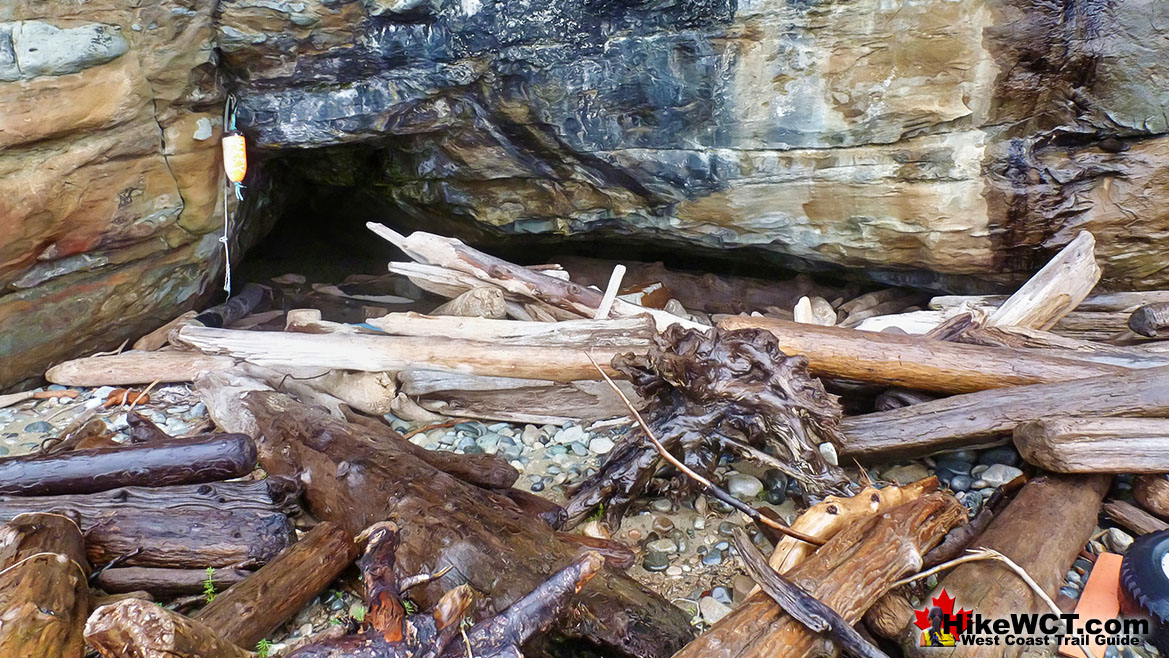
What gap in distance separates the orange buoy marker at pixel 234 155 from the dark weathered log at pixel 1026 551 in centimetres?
528

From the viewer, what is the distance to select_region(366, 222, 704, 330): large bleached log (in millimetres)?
5387

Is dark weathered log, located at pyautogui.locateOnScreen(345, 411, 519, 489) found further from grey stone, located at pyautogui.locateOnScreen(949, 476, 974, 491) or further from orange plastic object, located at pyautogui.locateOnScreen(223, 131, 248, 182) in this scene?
orange plastic object, located at pyautogui.locateOnScreen(223, 131, 248, 182)

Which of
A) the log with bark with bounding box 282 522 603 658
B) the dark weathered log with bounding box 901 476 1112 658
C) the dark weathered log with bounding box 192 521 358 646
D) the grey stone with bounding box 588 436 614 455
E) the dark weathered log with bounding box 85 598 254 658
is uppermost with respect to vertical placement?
the dark weathered log with bounding box 85 598 254 658

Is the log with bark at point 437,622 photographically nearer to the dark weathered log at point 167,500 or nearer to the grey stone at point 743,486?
the dark weathered log at point 167,500

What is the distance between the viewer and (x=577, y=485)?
364 cm

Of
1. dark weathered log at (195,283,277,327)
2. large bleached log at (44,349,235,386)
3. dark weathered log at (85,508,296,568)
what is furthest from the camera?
dark weathered log at (195,283,277,327)

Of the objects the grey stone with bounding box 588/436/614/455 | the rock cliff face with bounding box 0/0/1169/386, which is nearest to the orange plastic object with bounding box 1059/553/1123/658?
the grey stone with bounding box 588/436/614/455

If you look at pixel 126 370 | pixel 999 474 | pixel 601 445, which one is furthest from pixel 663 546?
pixel 126 370

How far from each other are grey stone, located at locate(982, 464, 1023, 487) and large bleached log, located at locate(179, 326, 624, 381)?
6.80 ft

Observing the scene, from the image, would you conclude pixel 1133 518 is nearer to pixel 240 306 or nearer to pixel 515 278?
pixel 515 278

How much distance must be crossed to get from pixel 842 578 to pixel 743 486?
127 cm

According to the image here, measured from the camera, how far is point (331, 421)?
3.91 m

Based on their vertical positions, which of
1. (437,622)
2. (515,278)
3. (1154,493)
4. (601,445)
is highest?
(437,622)

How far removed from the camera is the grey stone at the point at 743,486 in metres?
3.75
